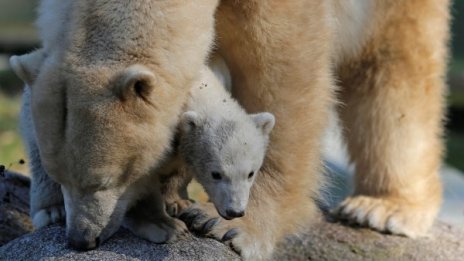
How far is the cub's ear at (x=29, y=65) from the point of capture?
10.6ft

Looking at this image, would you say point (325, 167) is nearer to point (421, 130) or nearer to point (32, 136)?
point (421, 130)

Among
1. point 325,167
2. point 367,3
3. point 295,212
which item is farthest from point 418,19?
point 295,212

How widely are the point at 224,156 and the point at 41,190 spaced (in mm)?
942

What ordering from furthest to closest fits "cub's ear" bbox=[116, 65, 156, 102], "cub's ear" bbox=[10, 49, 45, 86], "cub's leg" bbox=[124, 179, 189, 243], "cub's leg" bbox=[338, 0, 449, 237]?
"cub's leg" bbox=[338, 0, 449, 237]
"cub's leg" bbox=[124, 179, 189, 243]
"cub's ear" bbox=[10, 49, 45, 86]
"cub's ear" bbox=[116, 65, 156, 102]

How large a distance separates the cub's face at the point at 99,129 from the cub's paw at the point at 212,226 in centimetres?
50

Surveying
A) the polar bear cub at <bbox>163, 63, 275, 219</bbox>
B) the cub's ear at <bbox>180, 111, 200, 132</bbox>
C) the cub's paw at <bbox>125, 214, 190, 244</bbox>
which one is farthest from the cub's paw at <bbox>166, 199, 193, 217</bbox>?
the cub's ear at <bbox>180, 111, 200, 132</bbox>

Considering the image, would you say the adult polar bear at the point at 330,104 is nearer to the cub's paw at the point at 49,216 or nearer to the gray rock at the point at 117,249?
the gray rock at the point at 117,249

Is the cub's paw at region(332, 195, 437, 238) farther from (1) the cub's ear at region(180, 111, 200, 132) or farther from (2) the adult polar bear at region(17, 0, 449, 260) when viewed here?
(1) the cub's ear at region(180, 111, 200, 132)

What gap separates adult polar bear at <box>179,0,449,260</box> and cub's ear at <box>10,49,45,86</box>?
716 millimetres

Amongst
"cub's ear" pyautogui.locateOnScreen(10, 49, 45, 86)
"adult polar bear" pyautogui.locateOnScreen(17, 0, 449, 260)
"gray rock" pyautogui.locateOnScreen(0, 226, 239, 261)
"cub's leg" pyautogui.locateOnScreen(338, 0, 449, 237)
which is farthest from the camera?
"cub's leg" pyautogui.locateOnScreen(338, 0, 449, 237)

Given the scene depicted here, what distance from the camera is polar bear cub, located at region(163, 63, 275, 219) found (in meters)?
3.26

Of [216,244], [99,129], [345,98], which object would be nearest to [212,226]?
[216,244]

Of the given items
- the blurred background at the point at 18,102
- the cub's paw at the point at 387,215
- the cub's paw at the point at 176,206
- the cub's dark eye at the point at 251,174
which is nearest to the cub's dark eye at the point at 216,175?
the cub's dark eye at the point at 251,174

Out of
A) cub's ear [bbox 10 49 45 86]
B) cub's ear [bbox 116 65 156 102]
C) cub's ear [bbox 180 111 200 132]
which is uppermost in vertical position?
cub's ear [bbox 116 65 156 102]
